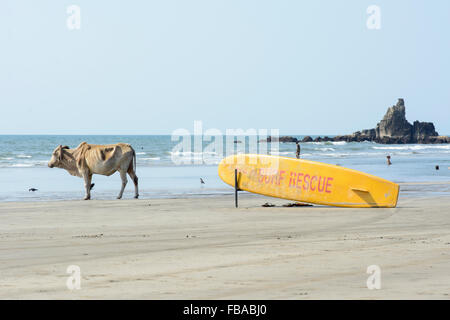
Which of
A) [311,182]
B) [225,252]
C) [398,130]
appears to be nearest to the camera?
[225,252]

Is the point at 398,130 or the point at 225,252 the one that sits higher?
the point at 225,252

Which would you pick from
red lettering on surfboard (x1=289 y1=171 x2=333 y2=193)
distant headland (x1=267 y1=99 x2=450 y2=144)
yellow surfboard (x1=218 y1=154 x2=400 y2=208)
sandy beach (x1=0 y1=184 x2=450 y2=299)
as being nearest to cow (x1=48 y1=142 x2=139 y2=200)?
yellow surfboard (x1=218 y1=154 x2=400 y2=208)

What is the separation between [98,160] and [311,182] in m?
6.20

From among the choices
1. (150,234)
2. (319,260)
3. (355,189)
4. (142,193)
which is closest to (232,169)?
(355,189)

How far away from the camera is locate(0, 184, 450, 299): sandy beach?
19.9 ft

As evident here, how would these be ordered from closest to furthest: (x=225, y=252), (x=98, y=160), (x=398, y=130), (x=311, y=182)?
(x=225, y=252) < (x=311, y=182) < (x=98, y=160) < (x=398, y=130)

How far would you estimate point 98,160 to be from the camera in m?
17.8

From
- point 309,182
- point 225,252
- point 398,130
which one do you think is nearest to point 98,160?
point 309,182

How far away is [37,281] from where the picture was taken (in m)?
6.50

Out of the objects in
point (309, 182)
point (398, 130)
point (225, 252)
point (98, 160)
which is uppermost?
point (98, 160)

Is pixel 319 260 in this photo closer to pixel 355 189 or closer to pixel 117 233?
pixel 117 233

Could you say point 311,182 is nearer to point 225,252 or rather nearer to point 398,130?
point 225,252

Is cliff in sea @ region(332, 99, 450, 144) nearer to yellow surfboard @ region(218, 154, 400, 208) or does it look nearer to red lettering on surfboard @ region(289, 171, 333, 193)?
yellow surfboard @ region(218, 154, 400, 208)

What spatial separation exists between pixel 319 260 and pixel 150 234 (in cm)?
338
